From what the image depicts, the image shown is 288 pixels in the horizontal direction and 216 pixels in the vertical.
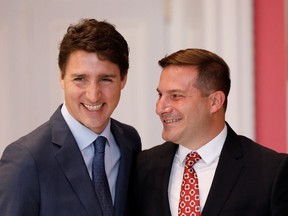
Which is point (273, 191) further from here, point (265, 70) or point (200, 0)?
point (200, 0)

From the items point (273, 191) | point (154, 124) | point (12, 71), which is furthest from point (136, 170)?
point (12, 71)

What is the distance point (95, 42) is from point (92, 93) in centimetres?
15

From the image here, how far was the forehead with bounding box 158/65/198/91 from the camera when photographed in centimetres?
A: 216

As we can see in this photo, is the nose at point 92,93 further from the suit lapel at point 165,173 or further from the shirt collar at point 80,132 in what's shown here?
the suit lapel at point 165,173

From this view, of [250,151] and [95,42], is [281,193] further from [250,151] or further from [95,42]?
[95,42]

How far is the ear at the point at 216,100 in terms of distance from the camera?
7.18 feet

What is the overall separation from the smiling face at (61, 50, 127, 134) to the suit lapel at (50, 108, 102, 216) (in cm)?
8

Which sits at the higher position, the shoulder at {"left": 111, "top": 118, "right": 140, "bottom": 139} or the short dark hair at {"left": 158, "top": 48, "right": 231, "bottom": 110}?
the short dark hair at {"left": 158, "top": 48, "right": 231, "bottom": 110}

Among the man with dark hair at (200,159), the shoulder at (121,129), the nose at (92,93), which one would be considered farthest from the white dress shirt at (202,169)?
the nose at (92,93)

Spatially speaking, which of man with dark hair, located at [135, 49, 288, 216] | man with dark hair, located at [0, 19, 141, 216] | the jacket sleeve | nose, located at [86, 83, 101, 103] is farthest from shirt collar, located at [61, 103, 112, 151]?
the jacket sleeve

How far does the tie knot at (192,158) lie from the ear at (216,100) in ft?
0.57

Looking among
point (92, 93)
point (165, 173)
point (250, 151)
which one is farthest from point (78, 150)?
point (250, 151)

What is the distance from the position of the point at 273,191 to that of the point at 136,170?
511 mm

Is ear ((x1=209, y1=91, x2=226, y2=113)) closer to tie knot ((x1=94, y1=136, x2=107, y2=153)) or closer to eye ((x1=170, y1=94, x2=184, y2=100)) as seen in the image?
eye ((x1=170, y1=94, x2=184, y2=100))
